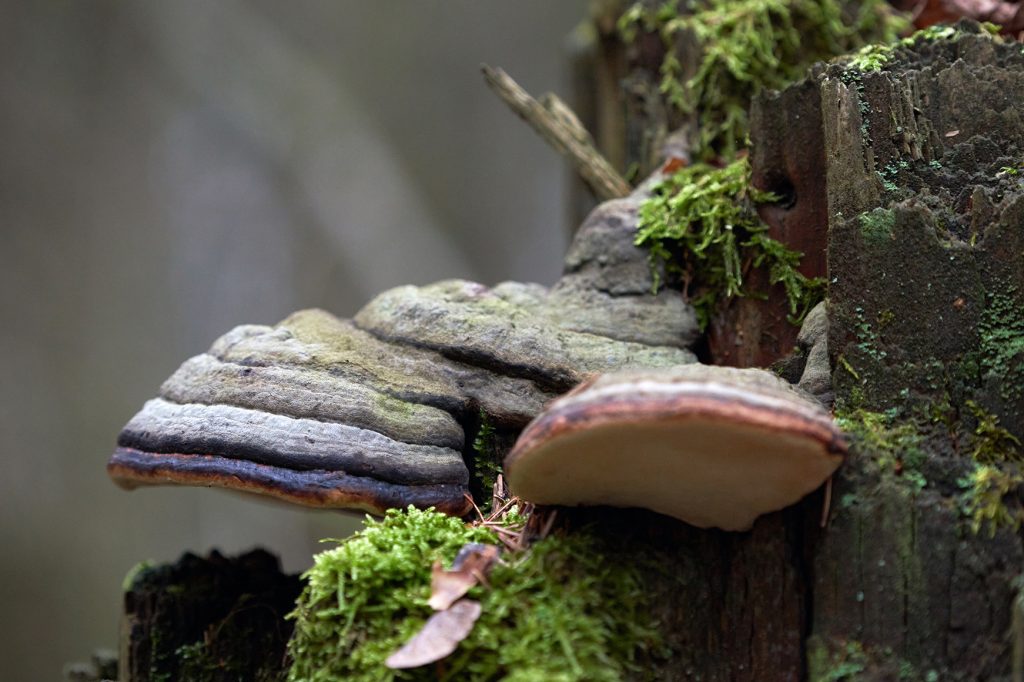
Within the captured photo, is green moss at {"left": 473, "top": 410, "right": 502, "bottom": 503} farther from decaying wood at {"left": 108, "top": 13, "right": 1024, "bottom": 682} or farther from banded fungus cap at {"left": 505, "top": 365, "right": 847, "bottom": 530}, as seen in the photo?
banded fungus cap at {"left": 505, "top": 365, "right": 847, "bottom": 530}

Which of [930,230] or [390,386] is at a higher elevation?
[930,230]

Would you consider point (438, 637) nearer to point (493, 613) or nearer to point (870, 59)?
point (493, 613)

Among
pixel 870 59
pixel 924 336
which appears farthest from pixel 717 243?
pixel 924 336

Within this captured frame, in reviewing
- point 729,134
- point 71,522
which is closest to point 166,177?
point 71,522

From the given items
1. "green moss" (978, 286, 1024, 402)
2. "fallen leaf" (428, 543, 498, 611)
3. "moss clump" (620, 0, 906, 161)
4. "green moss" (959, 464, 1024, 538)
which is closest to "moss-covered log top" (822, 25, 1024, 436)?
"green moss" (978, 286, 1024, 402)

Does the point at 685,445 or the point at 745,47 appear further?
the point at 745,47

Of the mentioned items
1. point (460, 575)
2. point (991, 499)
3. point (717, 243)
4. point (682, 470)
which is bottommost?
point (460, 575)
